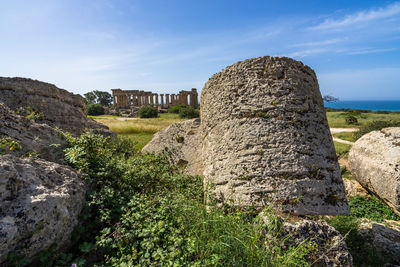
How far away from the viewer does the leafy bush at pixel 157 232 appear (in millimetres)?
2236

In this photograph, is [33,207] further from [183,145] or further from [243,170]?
[183,145]

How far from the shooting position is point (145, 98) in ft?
220

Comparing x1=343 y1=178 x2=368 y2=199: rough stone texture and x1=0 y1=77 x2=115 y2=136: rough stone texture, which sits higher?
x1=0 y1=77 x2=115 y2=136: rough stone texture

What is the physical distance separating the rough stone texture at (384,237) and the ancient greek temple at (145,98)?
6069cm

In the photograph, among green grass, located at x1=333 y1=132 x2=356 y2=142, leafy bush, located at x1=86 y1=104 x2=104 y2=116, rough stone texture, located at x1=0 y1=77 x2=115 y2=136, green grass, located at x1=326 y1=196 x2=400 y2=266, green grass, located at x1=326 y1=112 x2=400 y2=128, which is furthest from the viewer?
leafy bush, located at x1=86 y1=104 x2=104 y2=116

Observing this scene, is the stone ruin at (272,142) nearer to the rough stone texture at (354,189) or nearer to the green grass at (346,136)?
the rough stone texture at (354,189)

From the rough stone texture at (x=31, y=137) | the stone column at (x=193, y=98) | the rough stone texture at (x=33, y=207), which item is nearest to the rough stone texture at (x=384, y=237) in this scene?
the rough stone texture at (x=33, y=207)

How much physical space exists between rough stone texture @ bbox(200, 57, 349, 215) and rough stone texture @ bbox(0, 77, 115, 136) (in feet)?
15.1

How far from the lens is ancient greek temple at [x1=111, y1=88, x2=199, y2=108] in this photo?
216 ft

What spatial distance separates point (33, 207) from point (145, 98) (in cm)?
6742

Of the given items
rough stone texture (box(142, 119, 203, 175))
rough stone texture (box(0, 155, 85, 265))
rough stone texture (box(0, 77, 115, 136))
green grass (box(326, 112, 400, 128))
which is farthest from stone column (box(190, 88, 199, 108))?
rough stone texture (box(0, 155, 85, 265))

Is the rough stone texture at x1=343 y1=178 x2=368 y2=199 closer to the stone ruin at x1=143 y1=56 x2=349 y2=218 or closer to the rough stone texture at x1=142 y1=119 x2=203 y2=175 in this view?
the stone ruin at x1=143 y1=56 x2=349 y2=218

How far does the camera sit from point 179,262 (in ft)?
7.14

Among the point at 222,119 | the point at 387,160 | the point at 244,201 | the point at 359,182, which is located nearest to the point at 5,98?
the point at 222,119
